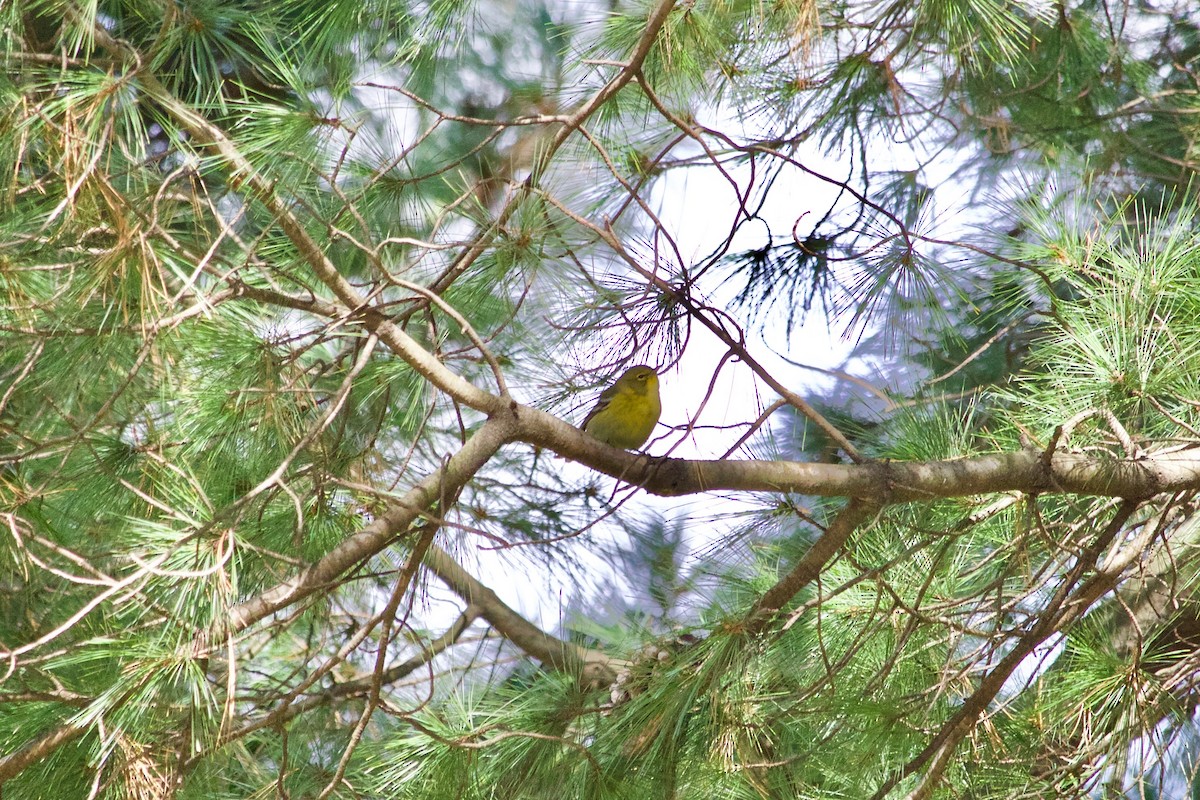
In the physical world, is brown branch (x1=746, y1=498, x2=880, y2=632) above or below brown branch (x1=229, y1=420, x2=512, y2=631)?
below

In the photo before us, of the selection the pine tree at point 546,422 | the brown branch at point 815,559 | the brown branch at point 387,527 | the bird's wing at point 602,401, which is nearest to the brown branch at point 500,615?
the pine tree at point 546,422

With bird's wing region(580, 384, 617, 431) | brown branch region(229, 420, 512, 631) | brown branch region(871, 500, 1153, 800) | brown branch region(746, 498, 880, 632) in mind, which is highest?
bird's wing region(580, 384, 617, 431)

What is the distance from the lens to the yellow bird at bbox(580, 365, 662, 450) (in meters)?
2.76

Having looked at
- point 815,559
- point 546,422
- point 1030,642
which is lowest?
point 1030,642

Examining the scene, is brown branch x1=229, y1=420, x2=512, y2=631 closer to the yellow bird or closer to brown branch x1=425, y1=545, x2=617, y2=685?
the yellow bird

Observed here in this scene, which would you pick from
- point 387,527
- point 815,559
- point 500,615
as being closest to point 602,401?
point 815,559

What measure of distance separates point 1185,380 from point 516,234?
1154 mm

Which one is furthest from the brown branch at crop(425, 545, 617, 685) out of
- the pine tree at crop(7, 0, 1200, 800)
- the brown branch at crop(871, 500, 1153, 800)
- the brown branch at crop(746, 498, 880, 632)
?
the brown branch at crop(871, 500, 1153, 800)

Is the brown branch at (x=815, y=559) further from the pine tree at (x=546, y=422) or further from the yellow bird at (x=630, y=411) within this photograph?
the yellow bird at (x=630, y=411)

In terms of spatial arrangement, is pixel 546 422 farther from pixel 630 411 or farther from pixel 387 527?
pixel 630 411

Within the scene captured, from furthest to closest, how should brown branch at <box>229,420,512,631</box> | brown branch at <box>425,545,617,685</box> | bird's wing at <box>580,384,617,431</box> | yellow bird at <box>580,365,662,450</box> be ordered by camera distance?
brown branch at <box>425,545,617,685</box>, yellow bird at <box>580,365,662,450</box>, bird's wing at <box>580,384,617,431</box>, brown branch at <box>229,420,512,631</box>

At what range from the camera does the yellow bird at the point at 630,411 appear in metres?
2.76

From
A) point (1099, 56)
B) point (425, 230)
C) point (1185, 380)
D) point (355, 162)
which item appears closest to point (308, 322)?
point (425, 230)

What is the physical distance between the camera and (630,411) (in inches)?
109
